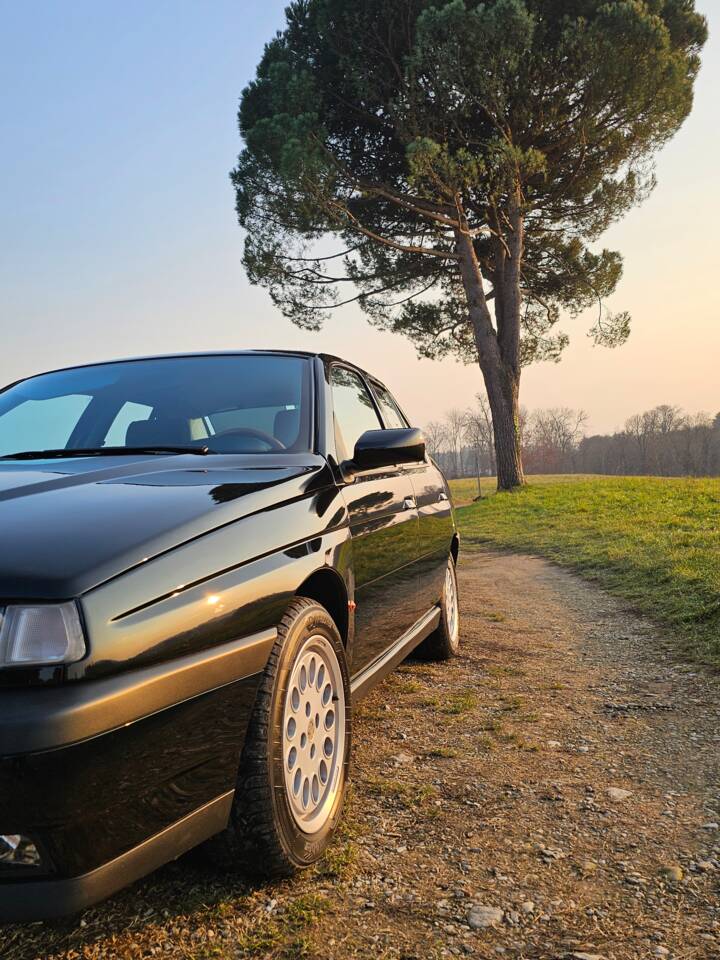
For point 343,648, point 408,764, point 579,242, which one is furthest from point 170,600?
point 579,242

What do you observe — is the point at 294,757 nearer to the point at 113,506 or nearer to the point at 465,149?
the point at 113,506

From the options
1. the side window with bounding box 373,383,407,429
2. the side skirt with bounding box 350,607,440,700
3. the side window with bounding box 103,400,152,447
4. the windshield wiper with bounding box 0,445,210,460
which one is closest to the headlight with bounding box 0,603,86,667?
the windshield wiper with bounding box 0,445,210,460

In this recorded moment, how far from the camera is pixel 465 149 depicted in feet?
59.2

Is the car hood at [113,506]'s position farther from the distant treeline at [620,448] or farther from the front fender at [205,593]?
the distant treeline at [620,448]

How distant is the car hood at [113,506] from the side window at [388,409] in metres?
1.53

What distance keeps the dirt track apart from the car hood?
3.14 feet

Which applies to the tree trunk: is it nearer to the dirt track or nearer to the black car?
the dirt track

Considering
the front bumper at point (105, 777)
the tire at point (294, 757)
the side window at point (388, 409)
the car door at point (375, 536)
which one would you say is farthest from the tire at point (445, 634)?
the front bumper at point (105, 777)

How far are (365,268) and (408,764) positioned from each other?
20941 mm

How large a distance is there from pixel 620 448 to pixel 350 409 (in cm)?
9818

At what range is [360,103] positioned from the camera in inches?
796

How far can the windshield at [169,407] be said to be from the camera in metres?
2.89

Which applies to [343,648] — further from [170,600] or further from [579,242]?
[579,242]

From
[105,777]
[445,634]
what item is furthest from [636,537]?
[105,777]
